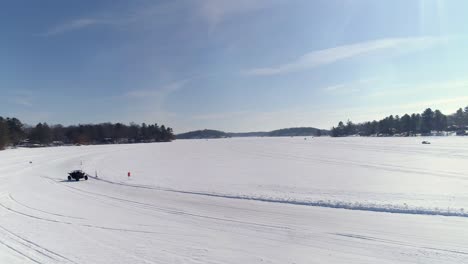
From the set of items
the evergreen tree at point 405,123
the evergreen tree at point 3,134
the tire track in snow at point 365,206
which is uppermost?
the evergreen tree at point 405,123

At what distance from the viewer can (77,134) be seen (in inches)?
5192

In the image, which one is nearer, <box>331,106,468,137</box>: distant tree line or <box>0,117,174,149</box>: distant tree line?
<box>0,117,174,149</box>: distant tree line

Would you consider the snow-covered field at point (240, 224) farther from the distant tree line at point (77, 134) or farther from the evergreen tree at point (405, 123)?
the evergreen tree at point (405, 123)

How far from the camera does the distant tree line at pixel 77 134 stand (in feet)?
310

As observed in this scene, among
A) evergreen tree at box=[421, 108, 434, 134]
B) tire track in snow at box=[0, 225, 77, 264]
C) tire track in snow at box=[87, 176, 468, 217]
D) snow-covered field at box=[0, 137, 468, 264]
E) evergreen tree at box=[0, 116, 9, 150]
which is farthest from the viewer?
evergreen tree at box=[421, 108, 434, 134]

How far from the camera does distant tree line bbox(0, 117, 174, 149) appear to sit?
3720 inches

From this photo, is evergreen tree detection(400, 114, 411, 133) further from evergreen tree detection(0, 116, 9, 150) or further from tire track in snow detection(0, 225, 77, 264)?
evergreen tree detection(0, 116, 9, 150)

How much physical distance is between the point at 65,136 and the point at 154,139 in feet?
165

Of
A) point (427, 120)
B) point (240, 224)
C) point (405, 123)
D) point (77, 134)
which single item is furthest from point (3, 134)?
point (427, 120)

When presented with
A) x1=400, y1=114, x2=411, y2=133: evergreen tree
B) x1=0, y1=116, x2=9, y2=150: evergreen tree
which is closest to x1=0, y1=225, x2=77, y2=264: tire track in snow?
x1=0, y1=116, x2=9, y2=150: evergreen tree

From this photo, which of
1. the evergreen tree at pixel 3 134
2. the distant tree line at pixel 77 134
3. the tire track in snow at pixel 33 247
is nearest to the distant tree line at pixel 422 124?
the distant tree line at pixel 77 134

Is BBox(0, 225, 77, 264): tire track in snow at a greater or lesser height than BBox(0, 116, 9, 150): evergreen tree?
lesser

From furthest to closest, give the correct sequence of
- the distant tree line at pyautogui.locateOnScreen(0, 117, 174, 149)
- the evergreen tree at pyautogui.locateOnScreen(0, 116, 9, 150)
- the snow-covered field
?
the distant tree line at pyautogui.locateOnScreen(0, 117, 174, 149) → the evergreen tree at pyautogui.locateOnScreen(0, 116, 9, 150) → the snow-covered field

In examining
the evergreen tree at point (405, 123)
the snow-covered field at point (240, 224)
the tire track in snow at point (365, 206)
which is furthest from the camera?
the evergreen tree at point (405, 123)
